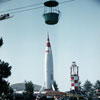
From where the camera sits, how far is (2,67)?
41219mm

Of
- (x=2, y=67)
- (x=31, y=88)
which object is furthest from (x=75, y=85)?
(x=2, y=67)

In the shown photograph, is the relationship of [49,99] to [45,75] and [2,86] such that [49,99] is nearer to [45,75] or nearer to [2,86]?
[45,75]

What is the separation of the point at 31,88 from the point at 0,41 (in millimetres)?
50567

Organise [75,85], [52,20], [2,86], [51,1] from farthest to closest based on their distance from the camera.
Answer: [75,85], [2,86], [52,20], [51,1]

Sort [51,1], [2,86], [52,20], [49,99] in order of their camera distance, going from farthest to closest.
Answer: [49,99]
[2,86]
[52,20]
[51,1]

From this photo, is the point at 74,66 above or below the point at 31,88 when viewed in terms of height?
above

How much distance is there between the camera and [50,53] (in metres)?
100

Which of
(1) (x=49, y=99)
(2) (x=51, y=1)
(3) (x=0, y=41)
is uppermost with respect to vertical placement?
(2) (x=51, y=1)

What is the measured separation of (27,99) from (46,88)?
15.8 metres

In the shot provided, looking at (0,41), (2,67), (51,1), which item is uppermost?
(51,1)

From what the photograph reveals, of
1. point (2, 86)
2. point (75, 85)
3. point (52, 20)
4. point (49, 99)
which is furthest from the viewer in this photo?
point (49, 99)

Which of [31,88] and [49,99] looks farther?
[49,99]

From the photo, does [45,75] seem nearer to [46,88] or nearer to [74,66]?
[46,88]

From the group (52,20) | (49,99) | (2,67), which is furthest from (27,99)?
(52,20)
